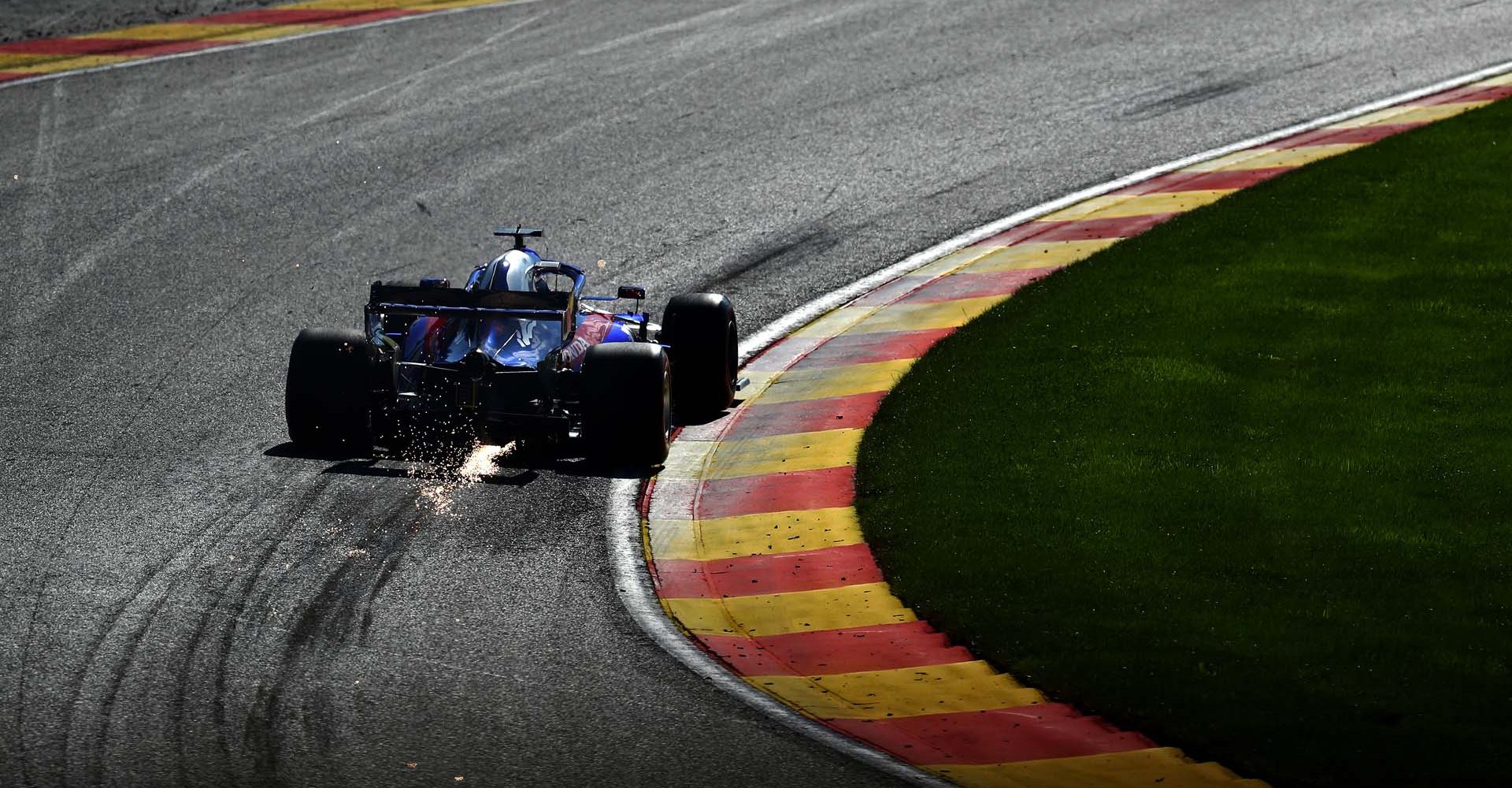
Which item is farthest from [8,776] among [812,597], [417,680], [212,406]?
[212,406]

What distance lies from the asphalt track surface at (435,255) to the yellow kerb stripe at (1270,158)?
2.03ft

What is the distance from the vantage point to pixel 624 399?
37.3 feet

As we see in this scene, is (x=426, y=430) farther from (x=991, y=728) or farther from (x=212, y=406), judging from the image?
(x=991, y=728)

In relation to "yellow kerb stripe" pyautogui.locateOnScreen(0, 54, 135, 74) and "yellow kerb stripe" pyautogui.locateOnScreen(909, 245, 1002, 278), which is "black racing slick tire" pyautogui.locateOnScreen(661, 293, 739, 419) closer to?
"yellow kerb stripe" pyautogui.locateOnScreen(909, 245, 1002, 278)

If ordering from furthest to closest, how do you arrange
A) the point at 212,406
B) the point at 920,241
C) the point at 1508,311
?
1. the point at 920,241
2. the point at 1508,311
3. the point at 212,406

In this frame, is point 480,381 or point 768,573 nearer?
point 768,573

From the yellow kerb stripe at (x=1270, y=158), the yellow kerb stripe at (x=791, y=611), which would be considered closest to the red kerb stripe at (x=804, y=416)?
the yellow kerb stripe at (x=791, y=611)

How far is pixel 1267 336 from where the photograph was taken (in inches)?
529

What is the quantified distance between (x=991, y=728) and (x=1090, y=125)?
12002mm

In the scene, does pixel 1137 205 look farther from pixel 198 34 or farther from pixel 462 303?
pixel 198 34

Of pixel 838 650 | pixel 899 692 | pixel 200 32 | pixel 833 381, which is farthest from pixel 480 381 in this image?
pixel 200 32

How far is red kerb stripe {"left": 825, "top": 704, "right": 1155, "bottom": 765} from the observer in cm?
802

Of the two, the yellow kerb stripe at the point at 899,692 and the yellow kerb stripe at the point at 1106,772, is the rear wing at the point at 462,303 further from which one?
the yellow kerb stripe at the point at 1106,772

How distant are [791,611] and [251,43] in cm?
1617
